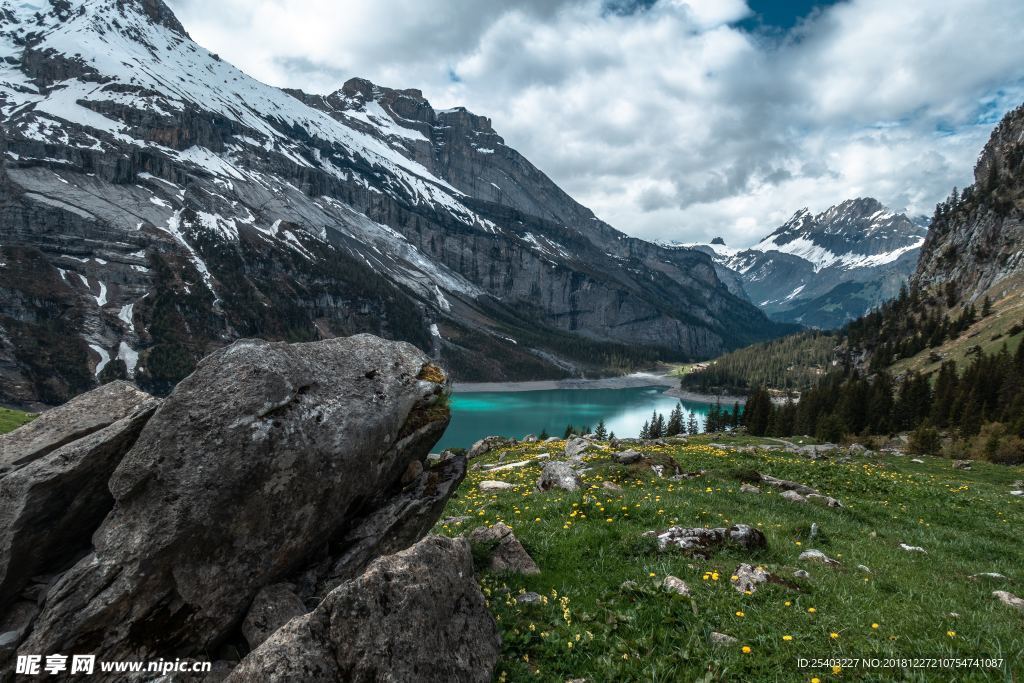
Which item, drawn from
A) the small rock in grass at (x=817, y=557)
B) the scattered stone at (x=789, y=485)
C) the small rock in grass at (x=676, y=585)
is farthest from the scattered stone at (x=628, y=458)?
the small rock in grass at (x=676, y=585)

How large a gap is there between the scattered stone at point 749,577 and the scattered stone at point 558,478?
8.41m

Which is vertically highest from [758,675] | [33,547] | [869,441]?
[33,547]

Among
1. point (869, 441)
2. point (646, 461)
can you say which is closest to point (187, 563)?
point (646, 461)

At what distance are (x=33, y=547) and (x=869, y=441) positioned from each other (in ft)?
233

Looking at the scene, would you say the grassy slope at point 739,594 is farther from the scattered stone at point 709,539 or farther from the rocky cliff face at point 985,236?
the rocky cliff face at point 985,236

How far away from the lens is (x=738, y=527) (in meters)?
12.4

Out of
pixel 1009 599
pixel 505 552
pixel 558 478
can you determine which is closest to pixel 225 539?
pixel 505 552

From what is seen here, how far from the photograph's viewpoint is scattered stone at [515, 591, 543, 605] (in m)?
9.40

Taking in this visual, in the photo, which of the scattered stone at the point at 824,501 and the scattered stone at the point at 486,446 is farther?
the scattered stone at the point at 486,446

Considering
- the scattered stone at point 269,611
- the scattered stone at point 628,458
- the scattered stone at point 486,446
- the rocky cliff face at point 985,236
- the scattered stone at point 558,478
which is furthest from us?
the rocky cliff face at point 985,236

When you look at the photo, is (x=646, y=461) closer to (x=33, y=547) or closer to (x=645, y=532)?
(x=645, y=532)

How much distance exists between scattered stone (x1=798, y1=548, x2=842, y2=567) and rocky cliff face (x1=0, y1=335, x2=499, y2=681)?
8037 mm

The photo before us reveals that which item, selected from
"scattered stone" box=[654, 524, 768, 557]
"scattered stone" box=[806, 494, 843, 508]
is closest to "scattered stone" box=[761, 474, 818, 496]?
"scattered stone" box=[806, 494, 843, 508]

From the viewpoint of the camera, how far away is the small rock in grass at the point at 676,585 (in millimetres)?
9578
